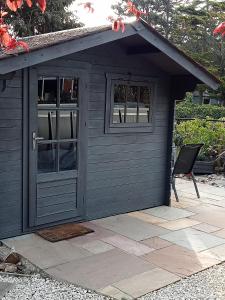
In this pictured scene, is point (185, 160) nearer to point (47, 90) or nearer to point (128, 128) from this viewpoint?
point (128, 128)

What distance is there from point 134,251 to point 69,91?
2028mm

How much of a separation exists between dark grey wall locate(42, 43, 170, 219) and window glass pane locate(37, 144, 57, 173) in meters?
0.53

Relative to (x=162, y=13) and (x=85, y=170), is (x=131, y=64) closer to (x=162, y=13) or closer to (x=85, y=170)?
(x=85, y=170)

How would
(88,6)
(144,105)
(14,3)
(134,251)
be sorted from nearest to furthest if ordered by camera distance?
(14,3) → (88,6) → (134,251) → (144,105)

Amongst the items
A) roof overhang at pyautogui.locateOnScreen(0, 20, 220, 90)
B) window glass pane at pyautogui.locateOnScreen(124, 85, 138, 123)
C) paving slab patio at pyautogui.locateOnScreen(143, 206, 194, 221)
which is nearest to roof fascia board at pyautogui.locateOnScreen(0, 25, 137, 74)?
roof overhang at pyautogui.locateOnScreen(0, 20, 220, 90)

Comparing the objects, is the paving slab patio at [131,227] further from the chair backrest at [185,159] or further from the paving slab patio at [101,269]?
the chair backrest at [185,159]

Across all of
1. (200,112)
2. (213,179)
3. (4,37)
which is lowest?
(213,179)

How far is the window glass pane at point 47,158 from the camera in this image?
4.77 meters

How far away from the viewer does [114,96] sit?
5.41m

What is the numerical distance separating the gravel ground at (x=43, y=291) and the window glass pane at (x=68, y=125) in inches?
73.2

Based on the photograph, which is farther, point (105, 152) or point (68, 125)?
point (105, 152)

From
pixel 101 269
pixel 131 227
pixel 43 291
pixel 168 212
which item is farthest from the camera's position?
pixel 168 212

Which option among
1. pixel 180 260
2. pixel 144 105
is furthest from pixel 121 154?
pixel 180 260

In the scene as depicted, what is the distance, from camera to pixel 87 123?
5.11 meters
